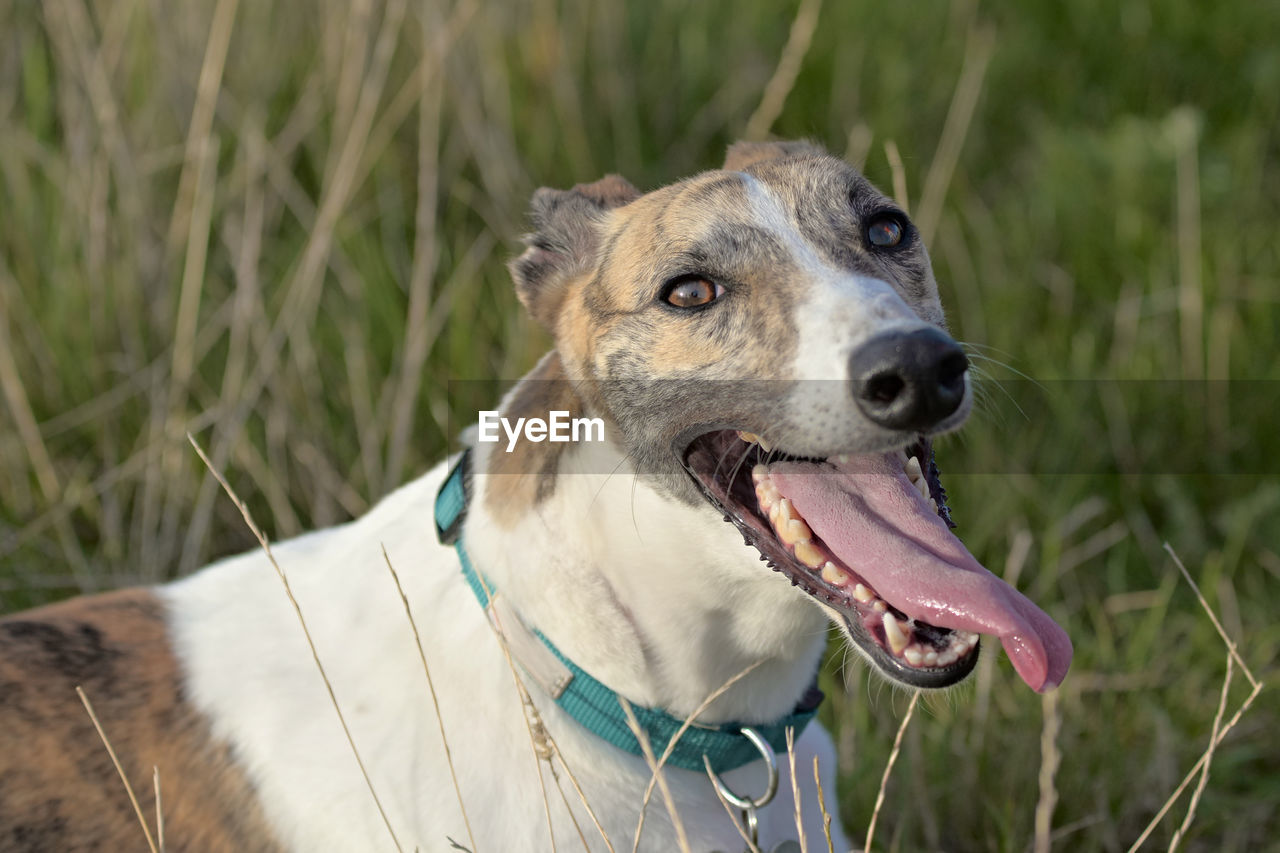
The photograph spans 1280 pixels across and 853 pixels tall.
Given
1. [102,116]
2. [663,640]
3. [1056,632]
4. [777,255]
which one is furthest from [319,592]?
[102,116]

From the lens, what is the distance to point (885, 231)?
238 cm

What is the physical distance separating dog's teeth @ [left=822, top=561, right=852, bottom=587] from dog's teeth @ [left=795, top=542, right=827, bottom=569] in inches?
0.9

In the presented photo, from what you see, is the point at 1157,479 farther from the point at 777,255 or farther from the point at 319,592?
the point at 319,592

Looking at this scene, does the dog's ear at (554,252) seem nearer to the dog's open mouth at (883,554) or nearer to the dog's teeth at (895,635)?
the dog's open mouth at (883,554)

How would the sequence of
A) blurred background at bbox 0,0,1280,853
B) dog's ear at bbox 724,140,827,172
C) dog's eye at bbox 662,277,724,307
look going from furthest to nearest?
1. blurred background at bbox 0,0,1280,853
2. dog's ear at bbox 724,140,827,172
3. dog's eye at bbox 662,277,724,307

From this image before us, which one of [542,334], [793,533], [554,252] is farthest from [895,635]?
[542,334]

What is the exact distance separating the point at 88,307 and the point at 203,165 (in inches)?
25.0

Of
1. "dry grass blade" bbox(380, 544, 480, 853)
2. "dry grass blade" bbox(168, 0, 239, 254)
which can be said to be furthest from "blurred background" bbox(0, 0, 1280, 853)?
"dry grass blade" bbox(380, 544, 480, 853)

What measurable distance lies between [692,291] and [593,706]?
749mm

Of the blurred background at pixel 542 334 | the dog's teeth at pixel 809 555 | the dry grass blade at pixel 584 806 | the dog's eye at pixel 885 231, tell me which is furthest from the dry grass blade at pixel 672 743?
the blurred background at pixel 542 334

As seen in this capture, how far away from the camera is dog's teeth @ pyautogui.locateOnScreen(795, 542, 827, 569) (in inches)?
83.5

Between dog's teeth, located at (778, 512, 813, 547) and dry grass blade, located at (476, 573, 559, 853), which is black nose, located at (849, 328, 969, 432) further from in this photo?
dry grass blade, located at (476, 573, 559, 853)

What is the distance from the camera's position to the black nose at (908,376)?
6.19 ft

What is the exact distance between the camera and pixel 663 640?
87.1 inches
